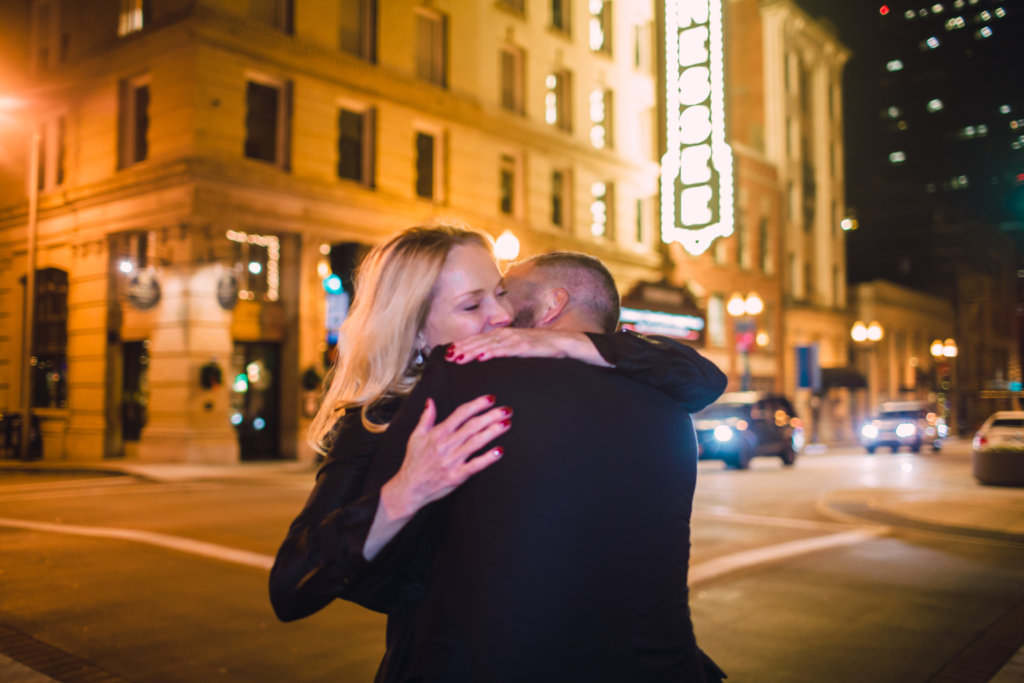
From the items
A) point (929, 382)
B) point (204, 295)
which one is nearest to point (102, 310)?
point (204, 295)

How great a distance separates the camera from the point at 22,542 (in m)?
8.23

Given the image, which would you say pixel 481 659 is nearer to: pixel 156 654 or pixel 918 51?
pixel 156 654

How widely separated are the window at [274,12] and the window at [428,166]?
5230 millimetres

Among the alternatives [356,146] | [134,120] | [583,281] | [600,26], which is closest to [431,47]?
[356,146]

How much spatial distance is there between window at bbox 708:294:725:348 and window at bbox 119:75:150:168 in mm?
25718

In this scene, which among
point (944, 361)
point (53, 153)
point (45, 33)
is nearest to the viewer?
point (45, 33)

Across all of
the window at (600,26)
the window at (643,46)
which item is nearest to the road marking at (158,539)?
the window at (600,26)

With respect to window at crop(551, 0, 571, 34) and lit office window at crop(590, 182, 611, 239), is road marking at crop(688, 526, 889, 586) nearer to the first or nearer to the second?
lit office window at crop(590, 182, 611, 239)

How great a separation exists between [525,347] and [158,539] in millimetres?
8336

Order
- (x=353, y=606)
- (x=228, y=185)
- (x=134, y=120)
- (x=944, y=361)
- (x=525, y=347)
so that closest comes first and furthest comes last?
(x=525, y=347) < (x=353, y=606) < (x=228, y=185) < (x=134, y=120) < (x=944, y=361)

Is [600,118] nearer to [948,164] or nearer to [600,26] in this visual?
[600,26]

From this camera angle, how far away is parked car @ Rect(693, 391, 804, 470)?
20828 millimetres

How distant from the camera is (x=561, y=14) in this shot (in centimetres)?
3150

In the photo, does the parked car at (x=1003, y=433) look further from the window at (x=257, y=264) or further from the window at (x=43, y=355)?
the window at (x=257, y=264)
